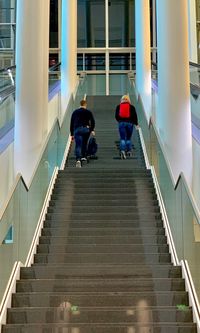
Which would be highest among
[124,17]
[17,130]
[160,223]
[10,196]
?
[124,17]

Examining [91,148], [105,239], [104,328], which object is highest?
[91,148]

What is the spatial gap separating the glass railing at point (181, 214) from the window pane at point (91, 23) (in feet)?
49.3

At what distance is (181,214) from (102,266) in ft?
3.33

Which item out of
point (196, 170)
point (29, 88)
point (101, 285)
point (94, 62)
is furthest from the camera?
point (94, 62)

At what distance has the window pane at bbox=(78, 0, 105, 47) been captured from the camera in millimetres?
22969

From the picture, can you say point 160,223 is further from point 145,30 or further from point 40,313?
point 145,30

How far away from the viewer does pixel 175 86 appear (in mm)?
8297

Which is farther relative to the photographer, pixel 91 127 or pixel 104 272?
pixel 91 127

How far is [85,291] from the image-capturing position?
17.4 feet

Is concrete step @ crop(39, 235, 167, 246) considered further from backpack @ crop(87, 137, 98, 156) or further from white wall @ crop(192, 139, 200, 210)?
backpack @ crop(87, 137, 98, 156)

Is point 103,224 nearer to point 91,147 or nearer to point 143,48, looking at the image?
point 91,147

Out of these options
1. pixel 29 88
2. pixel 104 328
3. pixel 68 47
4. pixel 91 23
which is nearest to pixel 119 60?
pixel 91 23

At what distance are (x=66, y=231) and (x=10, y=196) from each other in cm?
185

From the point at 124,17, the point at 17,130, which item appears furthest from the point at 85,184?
the point at 124,17
